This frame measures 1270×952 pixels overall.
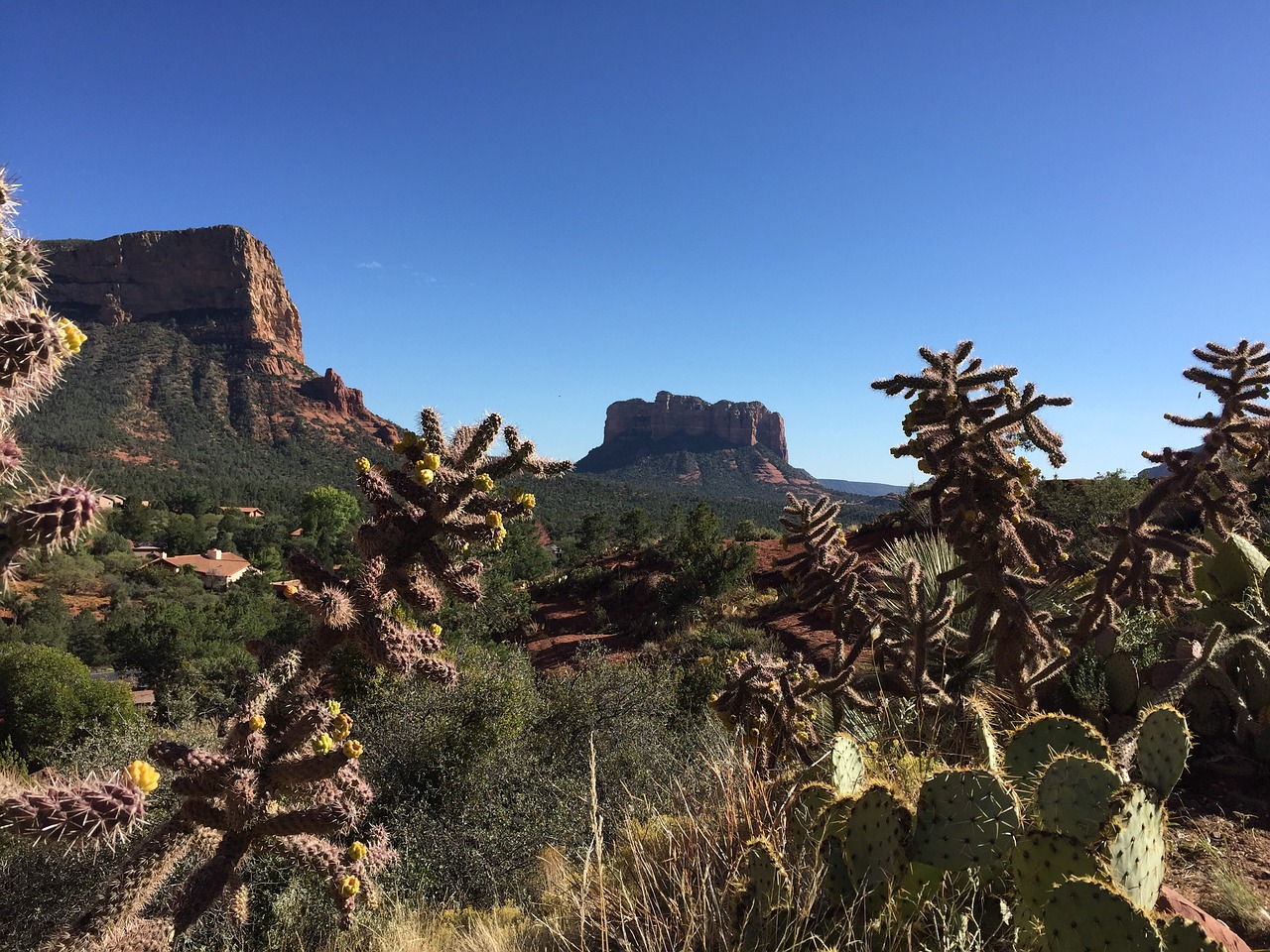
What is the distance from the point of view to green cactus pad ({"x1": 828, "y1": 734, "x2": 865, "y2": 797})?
3240mm

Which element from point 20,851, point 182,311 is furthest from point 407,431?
point 182,311

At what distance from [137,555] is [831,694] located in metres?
52.6

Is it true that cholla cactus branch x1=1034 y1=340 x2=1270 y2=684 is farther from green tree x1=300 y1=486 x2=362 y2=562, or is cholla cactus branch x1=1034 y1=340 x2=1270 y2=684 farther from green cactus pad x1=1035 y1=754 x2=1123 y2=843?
green tree x1=300 y1=486 x2=362 y2=562

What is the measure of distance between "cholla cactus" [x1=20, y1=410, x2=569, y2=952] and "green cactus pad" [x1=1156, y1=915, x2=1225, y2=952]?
275cm

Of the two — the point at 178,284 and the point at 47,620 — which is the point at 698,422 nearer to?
the point at 178,284

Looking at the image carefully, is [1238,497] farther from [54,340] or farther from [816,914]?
[54,340]

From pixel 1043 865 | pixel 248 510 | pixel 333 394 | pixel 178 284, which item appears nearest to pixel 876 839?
pixel 1043 865

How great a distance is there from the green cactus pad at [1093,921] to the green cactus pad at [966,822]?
49cm

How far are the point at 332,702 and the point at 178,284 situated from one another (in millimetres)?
126197

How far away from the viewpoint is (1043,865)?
94.1 inches

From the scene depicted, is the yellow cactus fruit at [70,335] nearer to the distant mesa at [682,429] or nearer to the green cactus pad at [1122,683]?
the green cactus pad at [1122,683]

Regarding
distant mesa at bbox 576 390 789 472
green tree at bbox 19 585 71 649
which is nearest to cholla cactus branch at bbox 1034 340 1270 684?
green tree at bbox 19 585 71 649

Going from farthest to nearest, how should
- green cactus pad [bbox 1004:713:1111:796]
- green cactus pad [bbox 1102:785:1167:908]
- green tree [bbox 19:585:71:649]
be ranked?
green tree [bbox 19:585:71:649]
green cactus pad [bbox 1004:713:1111:796]
green cactus pad [bbox 1102:785:1167:908]

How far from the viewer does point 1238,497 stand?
503 centimetres
